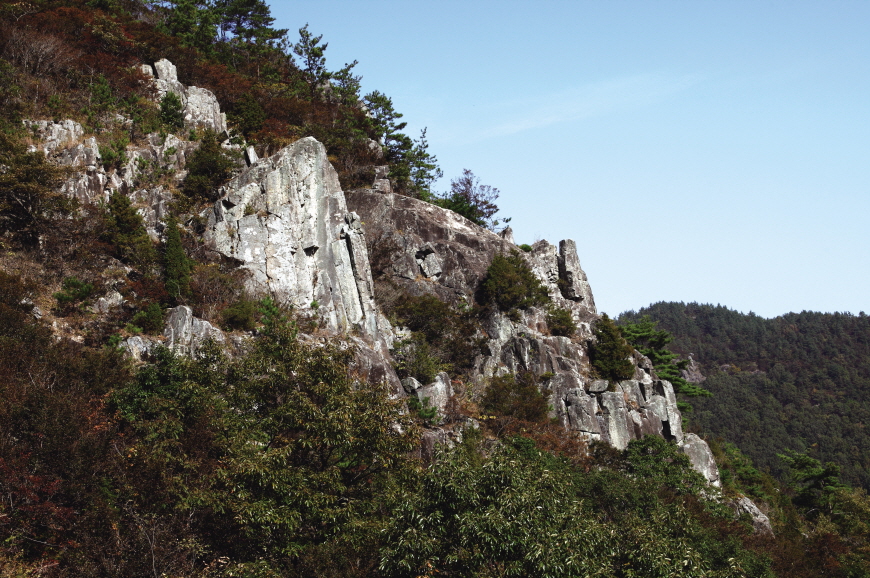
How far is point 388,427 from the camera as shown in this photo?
2092 centimetres

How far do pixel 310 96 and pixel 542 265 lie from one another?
75.7 ft

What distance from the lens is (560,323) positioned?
44.5 metres

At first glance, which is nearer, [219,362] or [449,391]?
[219,362]

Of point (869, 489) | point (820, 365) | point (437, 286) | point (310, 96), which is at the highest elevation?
point (310, 96)

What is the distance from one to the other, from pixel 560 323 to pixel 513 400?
29.2ft

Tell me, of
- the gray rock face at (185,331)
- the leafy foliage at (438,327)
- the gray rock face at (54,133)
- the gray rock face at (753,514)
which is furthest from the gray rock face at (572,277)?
the gray rock face at (54,133)

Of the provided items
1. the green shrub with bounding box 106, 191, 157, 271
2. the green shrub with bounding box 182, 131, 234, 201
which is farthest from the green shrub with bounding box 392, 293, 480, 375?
the green shrub with bounding box 106, 191, 157, 271

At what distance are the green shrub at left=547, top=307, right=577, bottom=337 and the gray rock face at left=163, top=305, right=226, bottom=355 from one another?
74.9ft

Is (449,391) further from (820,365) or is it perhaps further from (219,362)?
(820,365)

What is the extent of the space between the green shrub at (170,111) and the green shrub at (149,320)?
15.1m

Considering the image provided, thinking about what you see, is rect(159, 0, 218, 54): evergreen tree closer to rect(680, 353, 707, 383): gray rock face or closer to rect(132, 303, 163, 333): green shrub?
rect(132, 303, 163, 333): green shrub

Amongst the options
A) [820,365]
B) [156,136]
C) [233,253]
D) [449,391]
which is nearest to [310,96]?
[156,136]

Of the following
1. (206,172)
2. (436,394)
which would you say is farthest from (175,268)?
(436,394)

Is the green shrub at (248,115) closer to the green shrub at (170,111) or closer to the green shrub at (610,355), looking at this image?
the green shrub at (170,111)
